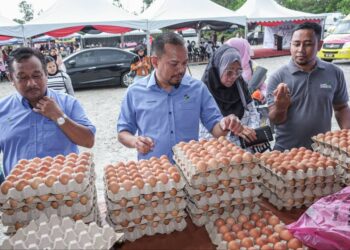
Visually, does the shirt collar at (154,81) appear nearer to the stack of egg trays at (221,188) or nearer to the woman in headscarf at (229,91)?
the woman in headscarf at (229,91)

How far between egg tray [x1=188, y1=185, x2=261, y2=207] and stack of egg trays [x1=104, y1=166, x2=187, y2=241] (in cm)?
9

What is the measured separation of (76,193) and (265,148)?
1634 mm

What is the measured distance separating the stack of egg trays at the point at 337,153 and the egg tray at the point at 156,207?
1.15 metres

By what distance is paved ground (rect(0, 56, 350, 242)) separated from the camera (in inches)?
243

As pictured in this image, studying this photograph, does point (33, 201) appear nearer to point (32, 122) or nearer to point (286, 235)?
point (32, 122)

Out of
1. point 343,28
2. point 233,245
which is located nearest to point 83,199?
point 233,245

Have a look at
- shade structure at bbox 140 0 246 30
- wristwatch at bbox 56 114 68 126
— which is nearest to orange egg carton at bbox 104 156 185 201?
wristwatch at bbox 56 114 68 126

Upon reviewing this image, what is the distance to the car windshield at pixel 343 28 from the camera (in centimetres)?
1621

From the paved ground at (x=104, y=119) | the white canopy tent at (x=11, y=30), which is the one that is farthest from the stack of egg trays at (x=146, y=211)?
the white canopy tent at (x=11, y=30)

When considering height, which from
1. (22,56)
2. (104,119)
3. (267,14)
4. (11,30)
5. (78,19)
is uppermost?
(267,14)

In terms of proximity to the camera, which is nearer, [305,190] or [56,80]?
[305,190]

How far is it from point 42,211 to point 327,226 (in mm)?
1434

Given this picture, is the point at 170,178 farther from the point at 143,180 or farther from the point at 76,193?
the point at 76,193

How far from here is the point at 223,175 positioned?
6.18 ft
